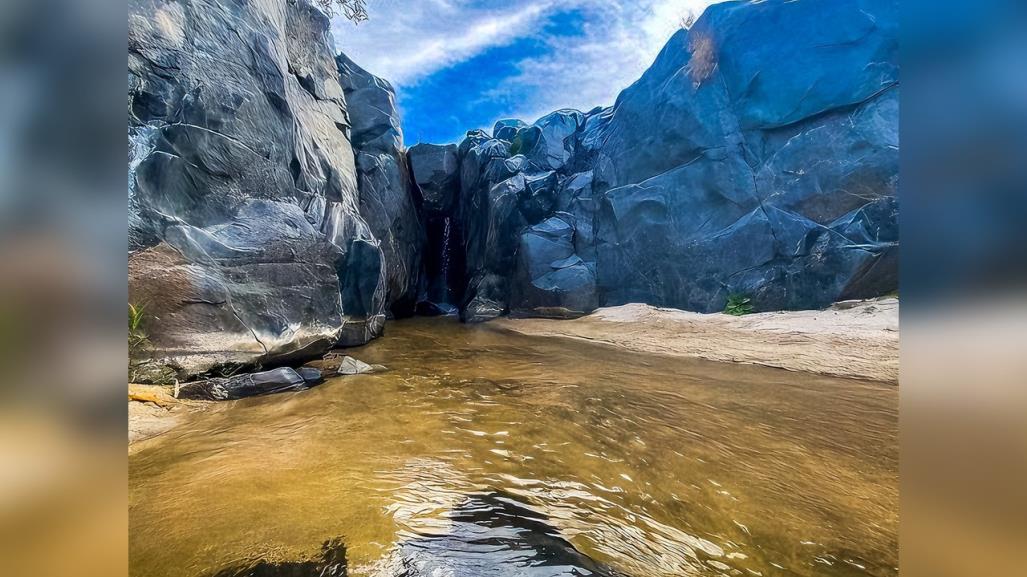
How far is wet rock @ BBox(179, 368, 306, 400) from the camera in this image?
390 cm

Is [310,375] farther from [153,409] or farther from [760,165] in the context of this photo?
[760,165]

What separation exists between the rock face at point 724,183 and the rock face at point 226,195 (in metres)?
9.32

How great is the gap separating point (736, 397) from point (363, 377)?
4600 millimetres

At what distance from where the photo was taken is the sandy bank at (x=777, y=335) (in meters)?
5.80

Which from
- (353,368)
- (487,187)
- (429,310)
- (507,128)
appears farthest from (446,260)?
(353,368)

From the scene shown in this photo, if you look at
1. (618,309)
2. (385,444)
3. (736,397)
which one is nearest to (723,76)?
(618,309)

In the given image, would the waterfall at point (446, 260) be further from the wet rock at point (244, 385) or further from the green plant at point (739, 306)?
the wet rock at point (244, 385)

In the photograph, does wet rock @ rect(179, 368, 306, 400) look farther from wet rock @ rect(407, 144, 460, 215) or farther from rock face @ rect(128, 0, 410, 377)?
wet rock @ rect(407, 144, 460, 215)

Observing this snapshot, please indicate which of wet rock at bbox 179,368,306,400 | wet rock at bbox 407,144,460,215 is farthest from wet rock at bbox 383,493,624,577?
wet rock at bbox 407,144,460,215
